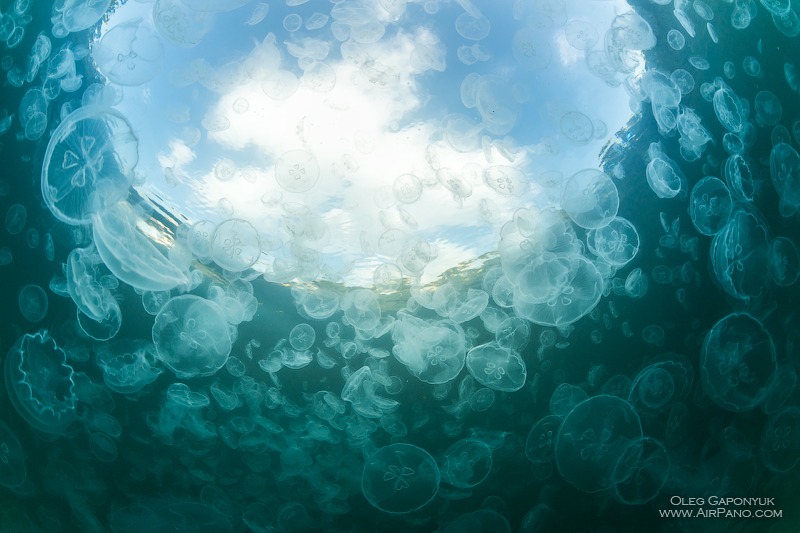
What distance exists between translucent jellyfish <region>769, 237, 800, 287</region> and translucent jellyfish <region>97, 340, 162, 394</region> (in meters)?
4.75

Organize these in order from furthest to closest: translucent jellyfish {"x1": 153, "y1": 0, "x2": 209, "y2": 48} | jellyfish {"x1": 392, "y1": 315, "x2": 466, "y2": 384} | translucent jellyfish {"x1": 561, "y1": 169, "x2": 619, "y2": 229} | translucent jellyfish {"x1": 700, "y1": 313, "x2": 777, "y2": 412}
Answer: jellyfish {"x1": 392, "y1": 315, "x2": 466, "y2": 384}
translucent jellyfish {"x1": 561, "y1": 169, "x2": 619, "y2": 229}
translucent jellyfish {"x1": 153, "y1": 0, "x2": 209, "y2": 48}
translucent jellyfish {"x1": 700, "y1": 313, "x2": 777, "y2": 412}

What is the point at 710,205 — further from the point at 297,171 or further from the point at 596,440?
the point at 297,171

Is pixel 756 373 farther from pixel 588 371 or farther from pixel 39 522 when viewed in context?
pixel 39 522

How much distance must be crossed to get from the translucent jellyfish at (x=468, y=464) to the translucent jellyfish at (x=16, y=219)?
3796 millimetres

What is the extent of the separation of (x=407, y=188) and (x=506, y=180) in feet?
2.96

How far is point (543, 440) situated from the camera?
396cm

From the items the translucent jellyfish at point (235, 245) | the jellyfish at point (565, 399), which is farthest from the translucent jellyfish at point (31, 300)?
the jellyfish at point (565, 399)

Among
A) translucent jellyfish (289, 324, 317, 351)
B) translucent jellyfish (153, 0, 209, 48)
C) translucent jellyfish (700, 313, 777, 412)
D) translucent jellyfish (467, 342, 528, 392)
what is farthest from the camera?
translucent jellyfish (289, 324, 317, 351)

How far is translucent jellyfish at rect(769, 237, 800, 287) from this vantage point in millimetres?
3633

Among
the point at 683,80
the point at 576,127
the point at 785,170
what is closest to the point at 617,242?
the point at 576,127

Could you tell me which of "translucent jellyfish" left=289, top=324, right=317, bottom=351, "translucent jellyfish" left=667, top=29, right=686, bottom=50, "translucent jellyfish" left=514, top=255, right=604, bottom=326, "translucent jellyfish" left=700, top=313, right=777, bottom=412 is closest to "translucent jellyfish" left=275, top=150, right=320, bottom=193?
"translucent jellyfish" left=289, top=324, right=317, bottom=351

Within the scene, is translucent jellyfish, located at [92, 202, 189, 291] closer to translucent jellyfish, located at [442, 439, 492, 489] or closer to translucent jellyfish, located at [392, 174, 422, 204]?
translucent jellyfish, located at [392, 174, 422, 204]

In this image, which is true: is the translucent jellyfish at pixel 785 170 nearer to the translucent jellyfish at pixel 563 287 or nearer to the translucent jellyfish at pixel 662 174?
the translucent jellyfish at pixel 662 174

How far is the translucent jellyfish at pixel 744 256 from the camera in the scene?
3.63 meters
